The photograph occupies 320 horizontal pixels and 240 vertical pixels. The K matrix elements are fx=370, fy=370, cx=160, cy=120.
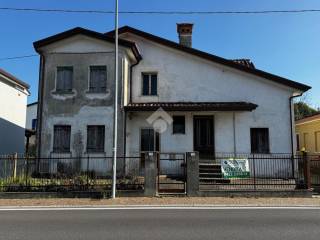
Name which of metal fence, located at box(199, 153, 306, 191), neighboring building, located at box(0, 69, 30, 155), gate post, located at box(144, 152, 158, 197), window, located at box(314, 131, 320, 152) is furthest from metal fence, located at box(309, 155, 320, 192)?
neighboring building, located at box(0, 69, 30, 155)

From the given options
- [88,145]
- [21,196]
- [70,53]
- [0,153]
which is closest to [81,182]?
[21,196]

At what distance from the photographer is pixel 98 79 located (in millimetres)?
19969

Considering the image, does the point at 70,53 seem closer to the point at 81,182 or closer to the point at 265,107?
the point at 81,182

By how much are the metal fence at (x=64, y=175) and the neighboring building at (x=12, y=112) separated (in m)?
5.96

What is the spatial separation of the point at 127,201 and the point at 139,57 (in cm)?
1034

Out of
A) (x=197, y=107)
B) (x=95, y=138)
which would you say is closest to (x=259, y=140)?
(x=197, y=107)

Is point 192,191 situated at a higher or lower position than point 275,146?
lower

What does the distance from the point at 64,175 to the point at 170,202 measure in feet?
18.1

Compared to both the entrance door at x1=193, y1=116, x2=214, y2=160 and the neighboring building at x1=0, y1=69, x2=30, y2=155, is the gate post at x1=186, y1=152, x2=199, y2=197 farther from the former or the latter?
the neighboring building at x1=0, y1=69, x2=30, y2=155

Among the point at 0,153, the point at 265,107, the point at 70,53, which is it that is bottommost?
the point at 0,153

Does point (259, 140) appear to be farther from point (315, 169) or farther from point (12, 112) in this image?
point (12, 112)
